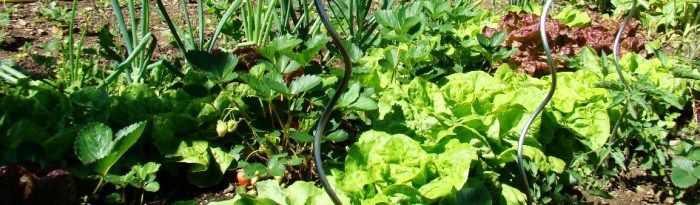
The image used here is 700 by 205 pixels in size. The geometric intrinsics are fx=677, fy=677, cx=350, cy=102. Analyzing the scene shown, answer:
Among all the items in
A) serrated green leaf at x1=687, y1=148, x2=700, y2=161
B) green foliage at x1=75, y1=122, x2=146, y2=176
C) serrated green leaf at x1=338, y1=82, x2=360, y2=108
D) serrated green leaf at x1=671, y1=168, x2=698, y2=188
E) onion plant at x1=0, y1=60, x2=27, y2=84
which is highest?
onion plant at x1=0, y1=60, x2=27, y2=84

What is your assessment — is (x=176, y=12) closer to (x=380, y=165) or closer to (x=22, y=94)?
(x=22, y=94)

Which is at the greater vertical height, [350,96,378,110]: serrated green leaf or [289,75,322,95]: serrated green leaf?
[289,75,322,95]: serrated green leaf

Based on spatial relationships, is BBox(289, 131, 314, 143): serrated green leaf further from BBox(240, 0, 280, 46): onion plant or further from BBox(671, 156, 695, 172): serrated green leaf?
BBox(671, 156, 695, 172): serrated green leaf

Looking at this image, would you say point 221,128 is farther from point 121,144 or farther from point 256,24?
point 256,24

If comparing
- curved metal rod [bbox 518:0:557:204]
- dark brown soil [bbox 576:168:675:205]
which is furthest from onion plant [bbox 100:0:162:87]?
dark brown soil [bbox 576:168:675:205]

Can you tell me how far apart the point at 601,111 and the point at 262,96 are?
1231 mm

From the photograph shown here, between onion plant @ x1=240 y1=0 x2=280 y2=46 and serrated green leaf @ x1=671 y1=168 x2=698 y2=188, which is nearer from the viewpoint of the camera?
serrated green leaf @ x1=671 y1=168 x2=698 y2=188

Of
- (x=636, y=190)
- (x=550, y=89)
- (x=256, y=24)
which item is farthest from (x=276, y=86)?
(x=636, y=190)

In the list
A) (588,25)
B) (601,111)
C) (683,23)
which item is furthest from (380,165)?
(683,23)

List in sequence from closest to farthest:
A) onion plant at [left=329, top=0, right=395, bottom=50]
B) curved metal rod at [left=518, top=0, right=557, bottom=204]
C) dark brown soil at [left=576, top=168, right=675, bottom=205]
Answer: curved metal rod at [left=518, top=0, right=557, bottom=204]
dark brown soil at [left=576, top=168, right=675, bottom=205]
onion plant at [left=329, top=0, right=395, bottom=50]

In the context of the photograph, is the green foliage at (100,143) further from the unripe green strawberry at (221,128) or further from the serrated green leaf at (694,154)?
the serrated green leaf at (694,154)

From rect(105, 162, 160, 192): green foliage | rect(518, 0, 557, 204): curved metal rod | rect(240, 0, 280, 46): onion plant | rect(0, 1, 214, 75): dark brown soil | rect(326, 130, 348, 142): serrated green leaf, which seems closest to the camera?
rect(518, 0, 557, 204): curved metal rod

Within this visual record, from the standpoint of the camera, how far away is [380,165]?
1742mm

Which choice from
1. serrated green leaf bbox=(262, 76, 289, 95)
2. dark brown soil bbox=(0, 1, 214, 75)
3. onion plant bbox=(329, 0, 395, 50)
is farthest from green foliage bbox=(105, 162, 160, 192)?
dark brown soil bbox=(0, 1, 214, 75)
